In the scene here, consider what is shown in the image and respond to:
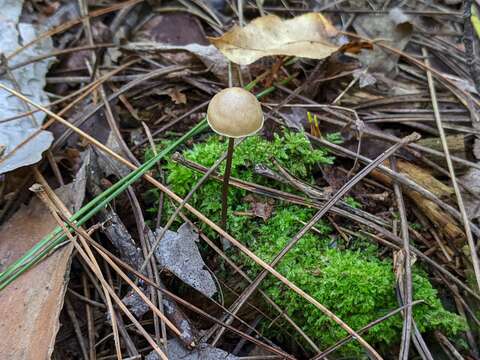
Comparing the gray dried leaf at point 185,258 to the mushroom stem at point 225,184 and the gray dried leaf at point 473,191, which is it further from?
the gray dried leaf at point 473,191

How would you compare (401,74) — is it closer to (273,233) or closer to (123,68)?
(273,233)

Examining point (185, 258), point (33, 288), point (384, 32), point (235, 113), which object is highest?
point (235, 113)

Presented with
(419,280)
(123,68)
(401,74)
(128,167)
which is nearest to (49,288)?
(128,167)

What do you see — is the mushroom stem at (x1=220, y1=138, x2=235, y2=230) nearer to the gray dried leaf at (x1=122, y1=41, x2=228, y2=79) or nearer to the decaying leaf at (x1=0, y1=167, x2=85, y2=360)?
the decaying leaf at (x1=0, y1=167, x2=85, y2=360)

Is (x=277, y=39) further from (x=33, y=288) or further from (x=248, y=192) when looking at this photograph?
(x=33, y=288)

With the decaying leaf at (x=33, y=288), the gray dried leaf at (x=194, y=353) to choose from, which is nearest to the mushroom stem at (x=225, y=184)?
the gray dried leaf at (x=194, y=353)

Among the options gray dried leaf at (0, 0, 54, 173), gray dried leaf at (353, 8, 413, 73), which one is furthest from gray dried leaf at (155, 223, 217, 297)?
gray dried leaf at (353, 8, 413, 73)

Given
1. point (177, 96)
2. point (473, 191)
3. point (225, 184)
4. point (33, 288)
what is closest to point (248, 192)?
point (225, 184)
